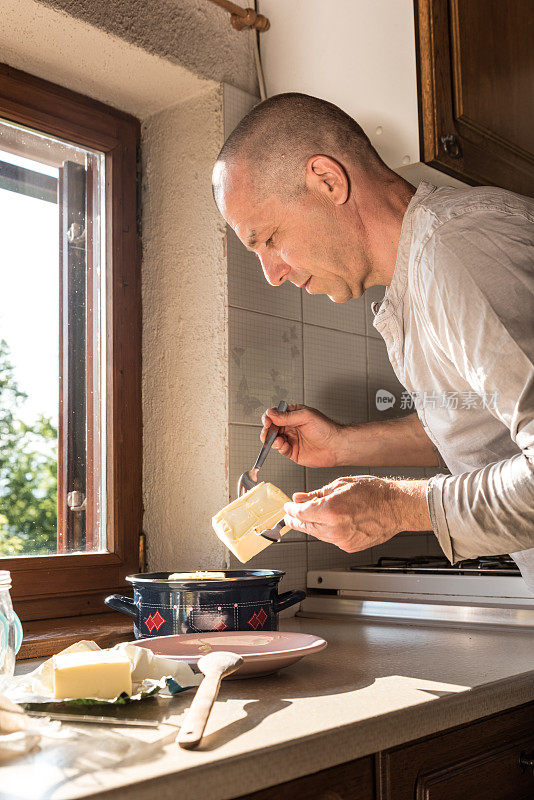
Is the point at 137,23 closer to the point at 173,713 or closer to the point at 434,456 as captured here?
the point at 434,456

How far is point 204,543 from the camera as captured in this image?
157cm

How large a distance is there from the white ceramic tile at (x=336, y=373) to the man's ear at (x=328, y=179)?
53cm

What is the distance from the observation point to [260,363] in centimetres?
163

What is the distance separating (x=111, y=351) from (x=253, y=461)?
1.14 feet

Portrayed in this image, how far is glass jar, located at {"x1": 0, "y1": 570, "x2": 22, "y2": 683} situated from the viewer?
93cm

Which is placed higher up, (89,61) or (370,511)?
(89,61)

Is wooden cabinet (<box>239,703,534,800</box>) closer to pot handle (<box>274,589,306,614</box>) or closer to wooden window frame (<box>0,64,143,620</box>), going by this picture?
pot handle (<box>274,589,306,614</box>)

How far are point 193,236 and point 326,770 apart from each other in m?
1.12

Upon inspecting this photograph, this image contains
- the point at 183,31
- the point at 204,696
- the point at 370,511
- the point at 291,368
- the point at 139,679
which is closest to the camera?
the point at 204,696

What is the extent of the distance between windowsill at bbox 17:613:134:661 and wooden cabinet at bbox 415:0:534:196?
968mm

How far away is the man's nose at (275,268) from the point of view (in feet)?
Answer: 4.28

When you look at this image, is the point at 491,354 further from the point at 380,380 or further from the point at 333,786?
the point at 380,380

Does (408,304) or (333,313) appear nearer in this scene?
(408,304)

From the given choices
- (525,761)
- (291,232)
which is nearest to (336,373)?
(291,232)
